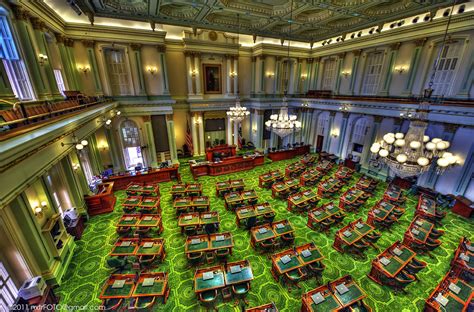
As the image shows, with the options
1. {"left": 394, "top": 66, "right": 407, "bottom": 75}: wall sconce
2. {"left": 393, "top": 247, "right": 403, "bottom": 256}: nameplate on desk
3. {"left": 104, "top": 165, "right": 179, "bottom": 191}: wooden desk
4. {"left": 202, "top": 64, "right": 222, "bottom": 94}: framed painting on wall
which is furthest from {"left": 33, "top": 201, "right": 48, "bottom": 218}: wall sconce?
{"left": 394, "top": 66, "right": 407, "bottom": 75}: wall sconce

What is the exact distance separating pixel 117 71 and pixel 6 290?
39.0 ft

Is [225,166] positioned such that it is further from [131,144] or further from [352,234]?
[352,234]

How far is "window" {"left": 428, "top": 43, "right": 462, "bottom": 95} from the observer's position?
Result: 10016mm

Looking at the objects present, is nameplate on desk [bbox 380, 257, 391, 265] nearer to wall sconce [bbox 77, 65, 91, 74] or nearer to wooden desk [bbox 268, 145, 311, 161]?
wooden desk [bbox 268, 145, 311, 161]

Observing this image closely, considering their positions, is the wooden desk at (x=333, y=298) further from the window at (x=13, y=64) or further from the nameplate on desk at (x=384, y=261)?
the window at (x=13, y=64)

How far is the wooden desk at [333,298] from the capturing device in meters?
4.42

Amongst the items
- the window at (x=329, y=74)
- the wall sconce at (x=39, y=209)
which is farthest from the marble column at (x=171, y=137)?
the window at (x=329, y=74)

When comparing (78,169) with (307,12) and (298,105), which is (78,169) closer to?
(307,12)

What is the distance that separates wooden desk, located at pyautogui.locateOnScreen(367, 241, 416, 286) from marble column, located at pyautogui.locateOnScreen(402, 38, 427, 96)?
10206mm

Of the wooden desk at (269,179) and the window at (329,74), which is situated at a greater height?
the window at (329,74)

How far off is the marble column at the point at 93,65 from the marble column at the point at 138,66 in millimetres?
2027

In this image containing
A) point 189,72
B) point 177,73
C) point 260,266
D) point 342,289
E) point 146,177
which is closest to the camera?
point 342,289

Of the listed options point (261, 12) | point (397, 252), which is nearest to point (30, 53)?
point (261, 12)

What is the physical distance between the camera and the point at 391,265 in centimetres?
550
